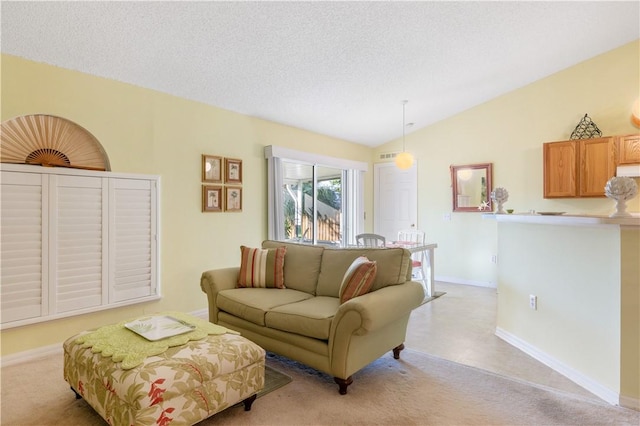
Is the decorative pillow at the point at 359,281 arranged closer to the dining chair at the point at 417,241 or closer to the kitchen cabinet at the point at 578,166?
the dining chair at the point at 417,241

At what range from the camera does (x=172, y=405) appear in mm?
1710

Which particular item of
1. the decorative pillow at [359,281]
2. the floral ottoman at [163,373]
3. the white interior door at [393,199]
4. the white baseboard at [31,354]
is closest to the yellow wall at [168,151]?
the white baseboard at [31,354]

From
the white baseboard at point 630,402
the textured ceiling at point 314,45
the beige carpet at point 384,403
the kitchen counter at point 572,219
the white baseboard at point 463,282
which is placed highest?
the textured ceiling at point 314,45

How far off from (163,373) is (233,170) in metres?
2.95

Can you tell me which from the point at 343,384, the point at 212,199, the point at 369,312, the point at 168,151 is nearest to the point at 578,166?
the point at 369,312

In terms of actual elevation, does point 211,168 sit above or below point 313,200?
above

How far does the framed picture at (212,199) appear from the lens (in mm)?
4039

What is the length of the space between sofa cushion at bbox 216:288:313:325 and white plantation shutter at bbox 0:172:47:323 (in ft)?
4.90

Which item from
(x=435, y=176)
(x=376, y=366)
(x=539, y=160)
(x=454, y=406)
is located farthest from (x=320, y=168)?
(x=454, y=406)

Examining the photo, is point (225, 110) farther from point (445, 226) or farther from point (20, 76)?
point (445, 226)

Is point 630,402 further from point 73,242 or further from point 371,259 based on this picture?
point 73,242

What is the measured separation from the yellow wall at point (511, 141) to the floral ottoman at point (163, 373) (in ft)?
14.5

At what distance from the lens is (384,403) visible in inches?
85.4

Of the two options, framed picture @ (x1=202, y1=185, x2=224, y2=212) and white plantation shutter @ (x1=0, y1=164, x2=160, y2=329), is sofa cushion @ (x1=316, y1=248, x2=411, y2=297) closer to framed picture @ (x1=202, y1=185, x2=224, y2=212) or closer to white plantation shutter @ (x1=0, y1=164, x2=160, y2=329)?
framed picture @ (x1=202, y1=185, x2=224, y2=212)
